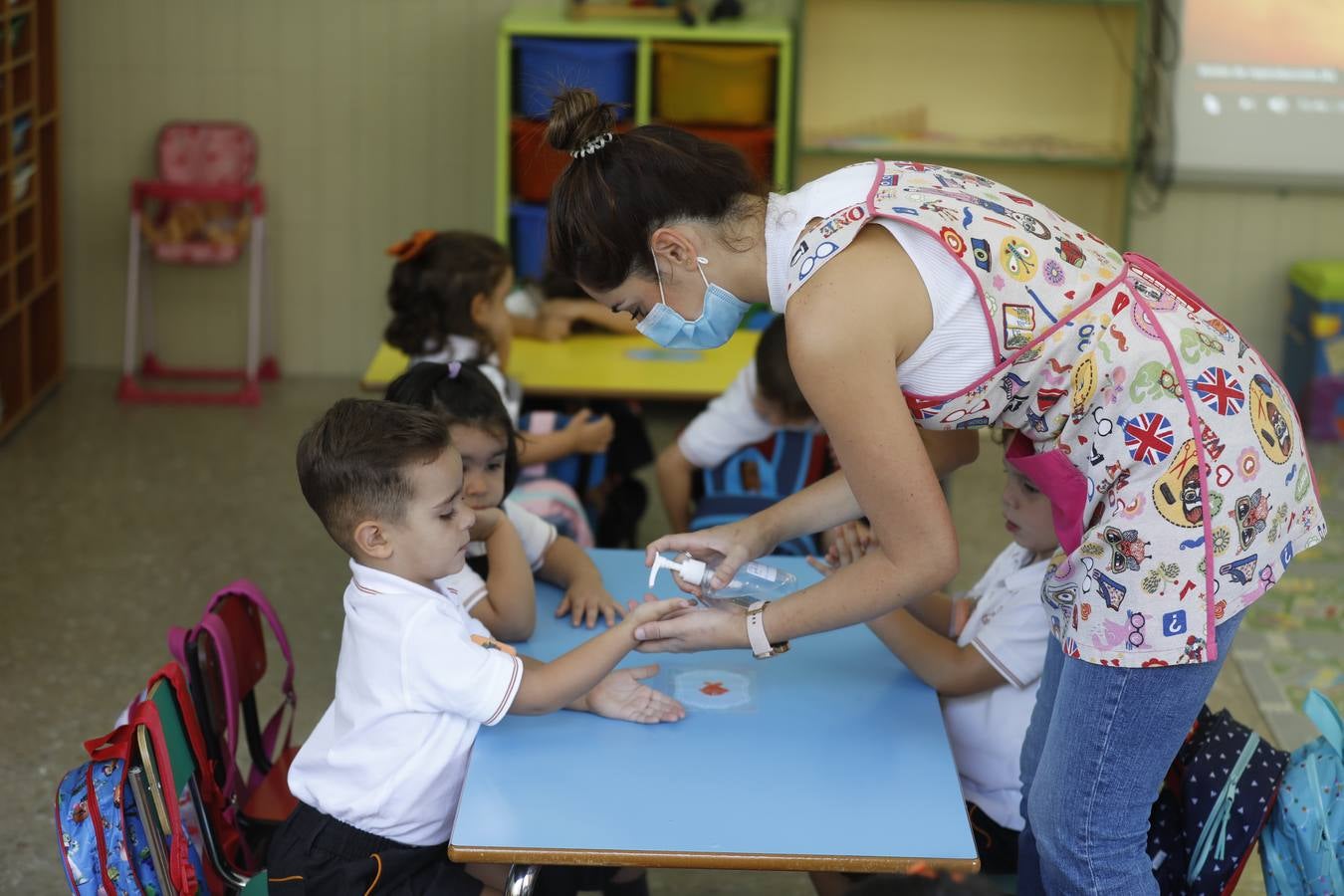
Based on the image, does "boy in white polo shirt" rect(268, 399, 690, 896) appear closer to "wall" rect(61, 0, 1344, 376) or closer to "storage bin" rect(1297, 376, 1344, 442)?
"wall" rect(61, 0, 1344, 376)

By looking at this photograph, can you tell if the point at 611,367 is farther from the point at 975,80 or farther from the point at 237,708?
the point at 975,80

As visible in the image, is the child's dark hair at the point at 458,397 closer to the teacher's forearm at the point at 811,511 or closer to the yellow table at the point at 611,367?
the teacher's forearm at the point at 811,511

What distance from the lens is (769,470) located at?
10.2ft

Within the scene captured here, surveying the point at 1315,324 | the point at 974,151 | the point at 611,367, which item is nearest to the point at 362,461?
the point at 611,367

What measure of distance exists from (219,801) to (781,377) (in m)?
1.34

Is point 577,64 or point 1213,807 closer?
point 1213,807

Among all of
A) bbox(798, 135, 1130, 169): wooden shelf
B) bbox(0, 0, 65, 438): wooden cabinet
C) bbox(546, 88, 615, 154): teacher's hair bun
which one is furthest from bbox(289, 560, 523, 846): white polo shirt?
bbox(798, 135, 1130, 169): wooden shelf

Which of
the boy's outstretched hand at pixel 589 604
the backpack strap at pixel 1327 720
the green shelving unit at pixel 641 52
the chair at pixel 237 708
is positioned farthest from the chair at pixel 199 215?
the backpack strap at pixel 1327 720

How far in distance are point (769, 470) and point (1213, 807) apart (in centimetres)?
143

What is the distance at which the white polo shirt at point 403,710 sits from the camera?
1725mm

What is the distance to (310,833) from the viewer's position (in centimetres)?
178

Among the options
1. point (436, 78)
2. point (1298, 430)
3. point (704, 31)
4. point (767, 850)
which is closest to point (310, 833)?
point (767, 850)

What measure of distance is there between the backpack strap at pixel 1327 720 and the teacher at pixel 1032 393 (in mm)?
236

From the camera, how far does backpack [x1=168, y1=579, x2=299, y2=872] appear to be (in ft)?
6.44
